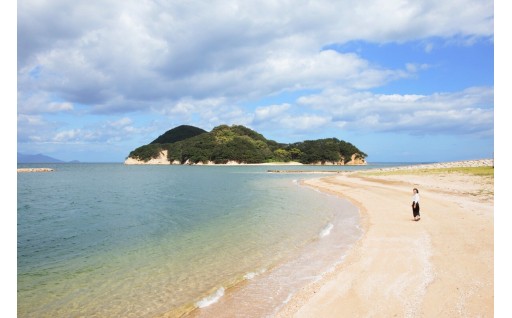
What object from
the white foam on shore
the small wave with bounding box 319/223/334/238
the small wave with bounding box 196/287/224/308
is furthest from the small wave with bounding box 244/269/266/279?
the small wave with bounding box 319/223/334/238

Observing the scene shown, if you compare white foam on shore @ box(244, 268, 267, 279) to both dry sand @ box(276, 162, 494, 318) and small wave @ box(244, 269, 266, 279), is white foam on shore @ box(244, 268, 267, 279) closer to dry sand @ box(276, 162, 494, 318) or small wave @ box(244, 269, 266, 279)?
small wave @ box(244, 269, 266, 279)

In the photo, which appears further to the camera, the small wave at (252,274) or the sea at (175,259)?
the small wave at (252,274)

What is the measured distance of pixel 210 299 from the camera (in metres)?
→ 8.92

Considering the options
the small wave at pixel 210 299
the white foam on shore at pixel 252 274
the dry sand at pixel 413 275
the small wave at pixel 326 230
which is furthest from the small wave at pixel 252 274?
the small wave at pixel 326 230

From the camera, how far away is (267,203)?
97.8 feet

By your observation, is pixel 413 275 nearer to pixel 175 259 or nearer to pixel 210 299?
pixel 210 299

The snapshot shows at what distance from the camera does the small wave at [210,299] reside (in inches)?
340

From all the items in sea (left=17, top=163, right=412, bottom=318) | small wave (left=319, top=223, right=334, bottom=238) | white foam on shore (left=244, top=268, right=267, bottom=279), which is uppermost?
white foam on shore (left=244, top=268, right=267, bottom=279)

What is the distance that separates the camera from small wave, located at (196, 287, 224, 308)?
8.62 m

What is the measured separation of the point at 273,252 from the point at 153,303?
6083mm

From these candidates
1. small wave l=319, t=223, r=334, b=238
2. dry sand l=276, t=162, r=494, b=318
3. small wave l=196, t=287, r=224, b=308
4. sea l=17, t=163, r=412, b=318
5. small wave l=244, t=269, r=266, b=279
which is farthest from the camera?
small wave l=319, t=223, r=334, b=238

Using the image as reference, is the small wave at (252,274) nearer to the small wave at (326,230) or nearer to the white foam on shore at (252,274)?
the white foam on shore at (252,274)

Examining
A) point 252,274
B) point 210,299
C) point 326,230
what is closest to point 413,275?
point 252,274
